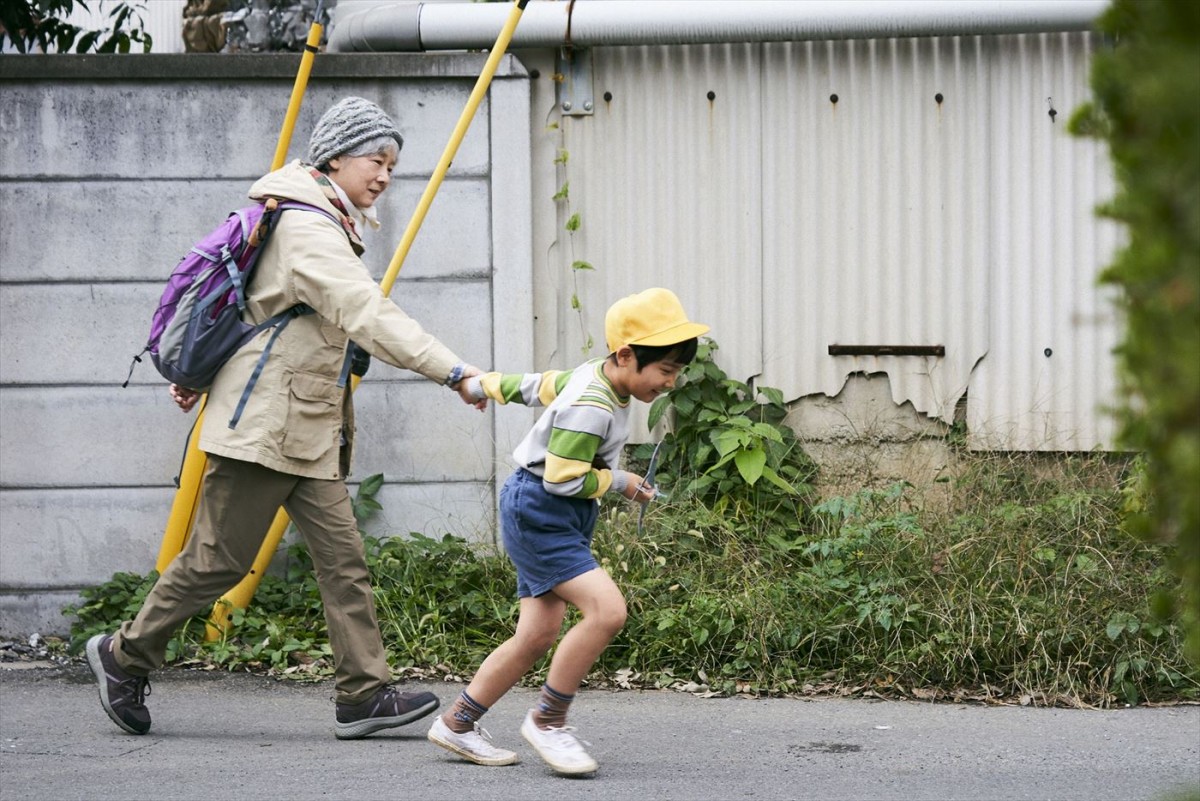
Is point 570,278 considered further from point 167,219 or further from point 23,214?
point 23,214

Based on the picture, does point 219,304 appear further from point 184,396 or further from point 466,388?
point 466,388

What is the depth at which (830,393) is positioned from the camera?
625 cm

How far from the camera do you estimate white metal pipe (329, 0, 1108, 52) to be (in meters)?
5.95

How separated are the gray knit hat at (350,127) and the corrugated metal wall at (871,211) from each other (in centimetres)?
185

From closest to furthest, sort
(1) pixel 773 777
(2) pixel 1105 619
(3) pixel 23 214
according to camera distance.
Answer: (1) pixel 773 777
(2) pixel 1105 619
(3) pixel 23 214

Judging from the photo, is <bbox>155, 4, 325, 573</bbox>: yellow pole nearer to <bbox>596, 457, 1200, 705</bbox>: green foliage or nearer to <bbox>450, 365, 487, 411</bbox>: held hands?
<bbox>596, 457, 1200, 705</bbox>: green foliage

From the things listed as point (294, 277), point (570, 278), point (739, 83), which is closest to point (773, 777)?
point (294, 277)

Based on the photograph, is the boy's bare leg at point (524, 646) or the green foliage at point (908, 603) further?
the green foliage at point (908, 603)

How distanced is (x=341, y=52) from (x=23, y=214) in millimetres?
1479

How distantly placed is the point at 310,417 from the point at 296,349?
21cm

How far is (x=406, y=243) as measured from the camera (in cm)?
554

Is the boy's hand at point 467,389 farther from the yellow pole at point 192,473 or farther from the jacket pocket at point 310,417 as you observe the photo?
the yellow pole at point 192,473

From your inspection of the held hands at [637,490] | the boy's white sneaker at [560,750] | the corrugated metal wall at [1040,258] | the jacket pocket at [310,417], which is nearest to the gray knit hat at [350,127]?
the jacket pocket at [310,417]

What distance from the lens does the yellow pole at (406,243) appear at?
544 cm
